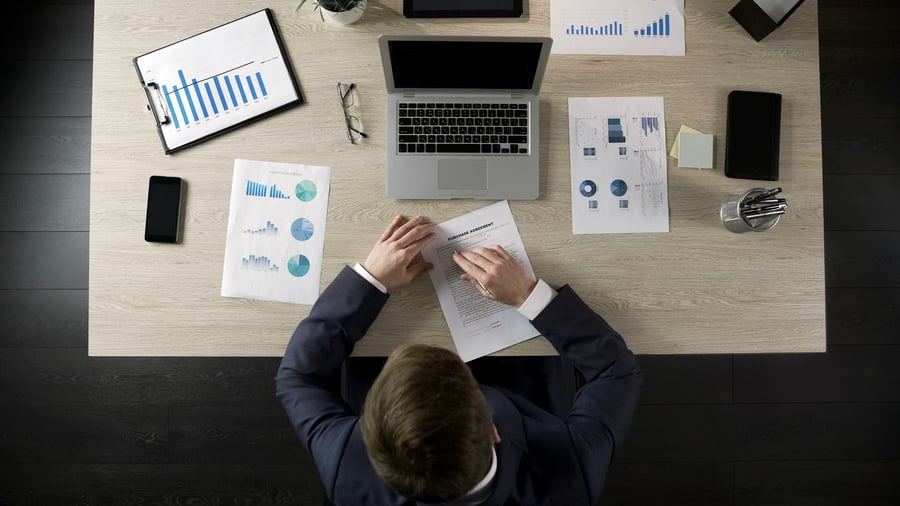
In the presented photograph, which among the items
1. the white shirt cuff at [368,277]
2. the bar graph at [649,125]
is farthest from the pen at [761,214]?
the white shirt cuff at [368,277]

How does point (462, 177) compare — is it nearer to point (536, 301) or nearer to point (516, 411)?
point (536, 301)

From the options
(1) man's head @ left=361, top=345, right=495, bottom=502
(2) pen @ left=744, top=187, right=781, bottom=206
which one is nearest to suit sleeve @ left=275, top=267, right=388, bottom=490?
(1) man's head @ left=361, top=345, right=495, bottom=502

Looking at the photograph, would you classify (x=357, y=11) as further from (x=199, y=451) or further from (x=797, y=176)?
(x=199, y=451)

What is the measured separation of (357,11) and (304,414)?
820mm

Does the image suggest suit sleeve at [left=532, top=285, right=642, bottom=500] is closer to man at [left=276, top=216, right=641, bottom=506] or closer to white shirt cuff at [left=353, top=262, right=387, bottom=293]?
man at [left=276, top=216, right=641, bottom=506]

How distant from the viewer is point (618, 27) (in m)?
1.25

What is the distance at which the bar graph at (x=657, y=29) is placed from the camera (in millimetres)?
1245

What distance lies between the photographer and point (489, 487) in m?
0.88

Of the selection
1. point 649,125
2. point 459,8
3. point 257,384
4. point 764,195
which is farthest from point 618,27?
point 257,384

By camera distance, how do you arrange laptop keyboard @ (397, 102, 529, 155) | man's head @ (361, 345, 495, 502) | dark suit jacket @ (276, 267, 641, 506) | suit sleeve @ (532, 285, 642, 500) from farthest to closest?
laptop keyboard @ (397, 102, 529, 155) < suit sleeve @ (532, 285, 642, 500) < dark suit jacket @ (276, 267, 641, 506) < man's head @ (361, 345, 495, 502)

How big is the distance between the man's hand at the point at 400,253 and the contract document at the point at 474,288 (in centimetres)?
3

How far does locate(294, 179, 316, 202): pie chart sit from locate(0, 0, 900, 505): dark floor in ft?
2.73

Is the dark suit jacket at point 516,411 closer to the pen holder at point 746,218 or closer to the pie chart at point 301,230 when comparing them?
the pie chart at point 301,230

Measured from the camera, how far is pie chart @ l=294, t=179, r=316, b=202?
47.6 inches
